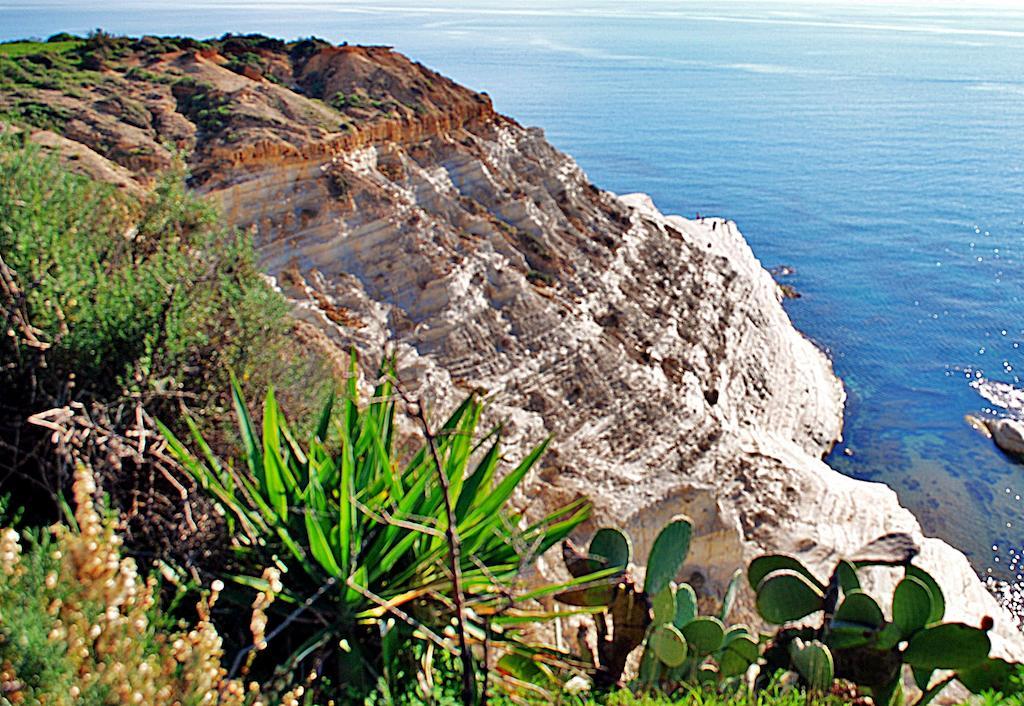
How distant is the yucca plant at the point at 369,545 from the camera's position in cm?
455

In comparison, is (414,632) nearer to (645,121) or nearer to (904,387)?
(904,387)

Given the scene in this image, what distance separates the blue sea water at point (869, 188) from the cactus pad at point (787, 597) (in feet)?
45.6

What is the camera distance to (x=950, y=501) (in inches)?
792

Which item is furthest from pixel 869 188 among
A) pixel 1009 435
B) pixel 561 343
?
pixel 561 343

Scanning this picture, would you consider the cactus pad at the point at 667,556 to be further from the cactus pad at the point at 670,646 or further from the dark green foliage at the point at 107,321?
the dark green foliage at the point at 107,321

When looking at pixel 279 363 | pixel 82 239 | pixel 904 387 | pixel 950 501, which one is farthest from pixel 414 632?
pixel 904 387

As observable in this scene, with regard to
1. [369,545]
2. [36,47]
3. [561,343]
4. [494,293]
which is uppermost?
[36,47]

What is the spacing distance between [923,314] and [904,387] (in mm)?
7185

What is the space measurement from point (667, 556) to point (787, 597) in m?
0.85

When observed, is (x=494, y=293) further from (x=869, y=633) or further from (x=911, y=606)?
(x=911, y=606)

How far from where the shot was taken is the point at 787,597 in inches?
233

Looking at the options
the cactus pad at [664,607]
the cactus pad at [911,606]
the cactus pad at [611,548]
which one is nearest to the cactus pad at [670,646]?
the cactus pad at [664,607]

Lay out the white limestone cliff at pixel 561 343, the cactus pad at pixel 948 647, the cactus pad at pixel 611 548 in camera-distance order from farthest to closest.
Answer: the white limestone cliff at pixel 561 343 → the cactus pad at pixel 611 548 → the cactus pad at pixel 948 647

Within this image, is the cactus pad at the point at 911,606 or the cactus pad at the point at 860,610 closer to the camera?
the cactus pad at the point at 911,606
